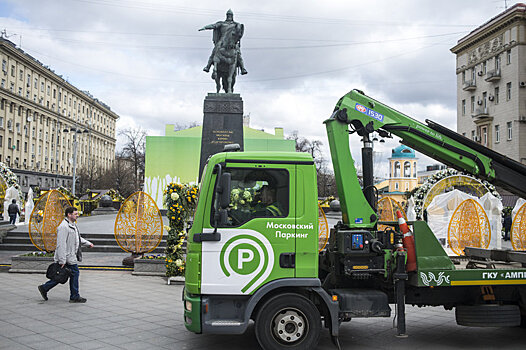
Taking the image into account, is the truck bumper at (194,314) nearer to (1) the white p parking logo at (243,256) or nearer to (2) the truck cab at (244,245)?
(2) the truck cab at (244,245)

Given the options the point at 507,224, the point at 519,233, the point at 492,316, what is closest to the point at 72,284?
the point at 492,316

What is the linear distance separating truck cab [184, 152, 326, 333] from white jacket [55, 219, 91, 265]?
3637mm

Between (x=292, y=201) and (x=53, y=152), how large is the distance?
83.4m

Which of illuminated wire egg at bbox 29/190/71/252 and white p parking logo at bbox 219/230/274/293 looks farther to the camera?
illuminated wire egg at bbox 29/190/71/252

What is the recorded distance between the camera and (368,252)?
6.34 metres

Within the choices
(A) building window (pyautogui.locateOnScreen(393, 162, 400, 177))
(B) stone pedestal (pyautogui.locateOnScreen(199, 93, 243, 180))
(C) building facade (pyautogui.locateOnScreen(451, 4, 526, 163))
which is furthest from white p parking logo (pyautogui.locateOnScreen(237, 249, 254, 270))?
(A) building window (pyautogui.locateOnScreen(393, 162, 400, 177))

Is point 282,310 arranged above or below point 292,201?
below

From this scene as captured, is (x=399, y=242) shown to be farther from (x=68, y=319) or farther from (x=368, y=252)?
(x=68, y=319)

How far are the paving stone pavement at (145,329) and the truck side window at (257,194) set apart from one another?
1848mm

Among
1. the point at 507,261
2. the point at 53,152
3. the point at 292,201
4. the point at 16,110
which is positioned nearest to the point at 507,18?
the point at 507,261

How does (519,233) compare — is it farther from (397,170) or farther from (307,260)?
(397,170)

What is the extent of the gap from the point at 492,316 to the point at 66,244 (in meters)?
6.99

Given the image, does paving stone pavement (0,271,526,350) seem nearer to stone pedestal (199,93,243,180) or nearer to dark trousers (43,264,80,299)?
dark trousers (43,264,80,299)

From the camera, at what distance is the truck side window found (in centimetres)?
590
